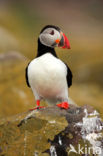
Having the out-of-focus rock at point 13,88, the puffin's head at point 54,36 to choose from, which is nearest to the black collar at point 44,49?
the puffin's head at point 54,36

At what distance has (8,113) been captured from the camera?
10703mm

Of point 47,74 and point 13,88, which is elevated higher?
point 13,88

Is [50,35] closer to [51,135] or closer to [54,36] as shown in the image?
[54,36]

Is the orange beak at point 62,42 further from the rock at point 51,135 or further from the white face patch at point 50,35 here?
the rock at point 51,135

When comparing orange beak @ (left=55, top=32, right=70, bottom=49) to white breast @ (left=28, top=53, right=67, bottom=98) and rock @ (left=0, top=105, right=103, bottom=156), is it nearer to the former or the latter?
white breast @ (left=28, top=53, right=67, bottom=98)

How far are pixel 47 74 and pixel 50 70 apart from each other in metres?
0.08

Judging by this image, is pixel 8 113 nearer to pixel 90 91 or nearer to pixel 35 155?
pixel 35 155

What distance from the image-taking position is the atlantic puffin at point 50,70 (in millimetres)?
6305

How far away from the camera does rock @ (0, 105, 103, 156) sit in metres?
5.77

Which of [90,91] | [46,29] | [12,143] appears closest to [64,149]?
[12,143]

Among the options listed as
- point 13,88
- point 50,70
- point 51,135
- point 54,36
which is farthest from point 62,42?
point 13,88

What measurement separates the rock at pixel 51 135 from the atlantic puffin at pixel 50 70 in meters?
0.49

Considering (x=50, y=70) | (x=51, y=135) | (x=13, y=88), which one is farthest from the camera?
(x=13, y=88)

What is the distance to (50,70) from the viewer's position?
629 centimetres
